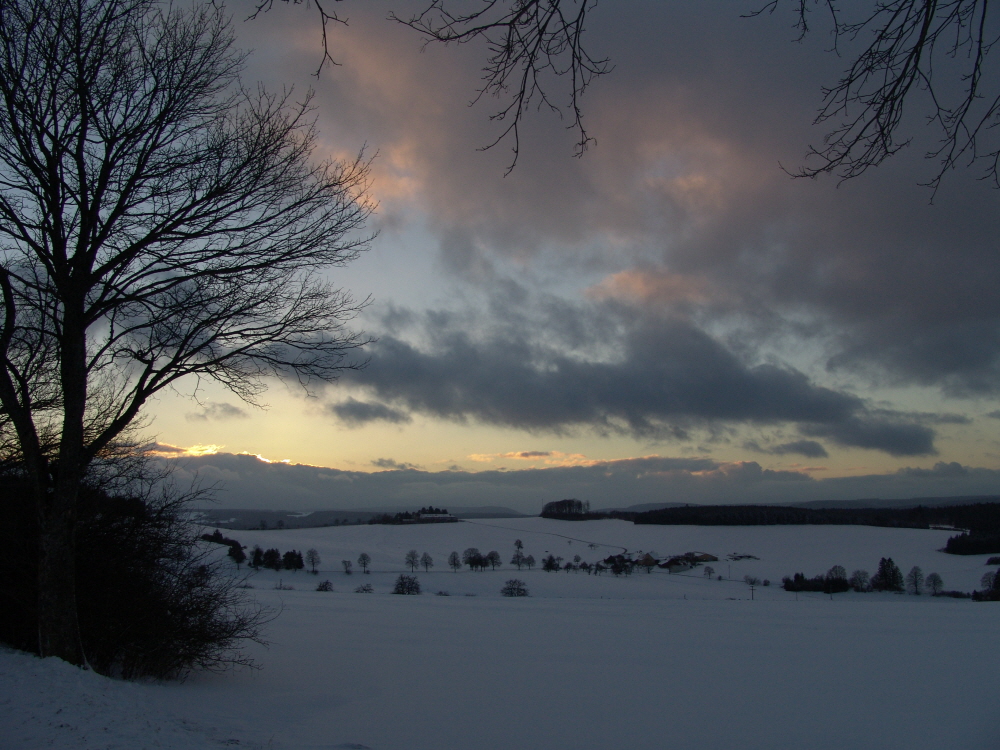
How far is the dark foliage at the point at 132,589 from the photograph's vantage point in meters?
6.48

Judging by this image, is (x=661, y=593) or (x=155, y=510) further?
(x=661, y=593)

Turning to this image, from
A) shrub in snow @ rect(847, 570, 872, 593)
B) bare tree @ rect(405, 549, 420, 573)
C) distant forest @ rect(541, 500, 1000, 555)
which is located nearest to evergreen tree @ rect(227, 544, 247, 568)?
bare tree @ rect(405, 549, 420, 573)

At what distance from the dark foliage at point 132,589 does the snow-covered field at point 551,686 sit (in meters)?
0.56

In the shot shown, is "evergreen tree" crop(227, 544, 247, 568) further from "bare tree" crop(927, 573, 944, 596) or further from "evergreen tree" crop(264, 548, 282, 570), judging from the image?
"bare tree" crop(927, 573, 944, 596)

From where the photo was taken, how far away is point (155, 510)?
766 centimetres

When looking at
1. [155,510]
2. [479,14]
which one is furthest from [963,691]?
[155,510]

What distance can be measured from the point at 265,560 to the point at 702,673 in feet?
142

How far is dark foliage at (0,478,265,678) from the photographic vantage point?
6.48 metres

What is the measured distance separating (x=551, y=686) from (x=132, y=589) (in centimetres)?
554

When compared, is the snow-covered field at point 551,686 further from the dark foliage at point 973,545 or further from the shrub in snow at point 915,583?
the dark foliage at point 973,545

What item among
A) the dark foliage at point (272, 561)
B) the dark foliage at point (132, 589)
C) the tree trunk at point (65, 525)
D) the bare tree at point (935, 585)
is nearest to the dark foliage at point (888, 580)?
the bare tree at point (935, 585)

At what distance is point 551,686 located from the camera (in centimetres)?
820

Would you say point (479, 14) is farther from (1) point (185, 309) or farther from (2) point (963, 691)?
(2) point (963, 691)

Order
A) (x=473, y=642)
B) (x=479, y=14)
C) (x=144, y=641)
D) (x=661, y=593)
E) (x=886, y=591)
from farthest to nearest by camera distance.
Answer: (x=886, y=591), (x=661, y=593), (x=473, y=642), (x=144, y=641), (x=479, y=14)
